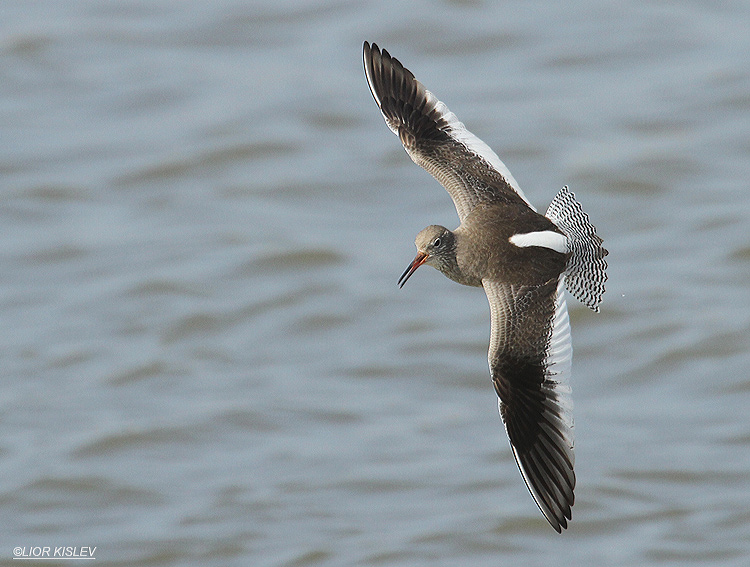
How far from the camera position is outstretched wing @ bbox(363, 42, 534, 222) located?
7.82 m

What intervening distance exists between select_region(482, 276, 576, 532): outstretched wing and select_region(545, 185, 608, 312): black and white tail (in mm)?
413

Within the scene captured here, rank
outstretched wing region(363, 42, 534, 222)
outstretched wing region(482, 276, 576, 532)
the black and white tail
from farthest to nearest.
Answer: outstretched wing region(363, 42, 534, 222) < the black and white tail < outstretched wing region(482, 276, 576, 532)

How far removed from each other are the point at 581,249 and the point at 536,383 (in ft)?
2.69

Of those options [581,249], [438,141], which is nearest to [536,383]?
[581,249]

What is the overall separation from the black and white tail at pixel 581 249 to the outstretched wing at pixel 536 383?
41cm

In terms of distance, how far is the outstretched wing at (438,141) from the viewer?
7820 mm

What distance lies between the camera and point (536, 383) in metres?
7.33

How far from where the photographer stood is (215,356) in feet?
48.3

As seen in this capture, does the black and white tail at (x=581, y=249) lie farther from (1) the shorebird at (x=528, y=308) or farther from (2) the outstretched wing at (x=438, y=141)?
(2) the outstretched wing at (x=438, y=141)

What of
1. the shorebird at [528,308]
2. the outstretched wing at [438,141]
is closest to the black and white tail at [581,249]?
the shorebird at [528,308]

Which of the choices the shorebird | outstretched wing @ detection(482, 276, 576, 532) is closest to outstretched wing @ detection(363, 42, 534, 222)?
the shorebird

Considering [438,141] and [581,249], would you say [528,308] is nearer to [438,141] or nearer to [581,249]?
[581,249]

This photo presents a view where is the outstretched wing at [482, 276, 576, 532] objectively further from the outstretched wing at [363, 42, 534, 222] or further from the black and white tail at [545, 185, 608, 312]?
the outstretched wing at [363, 42, 534, 222]

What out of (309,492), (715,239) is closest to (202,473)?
(309,492)
